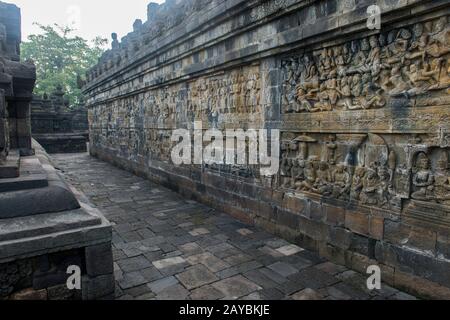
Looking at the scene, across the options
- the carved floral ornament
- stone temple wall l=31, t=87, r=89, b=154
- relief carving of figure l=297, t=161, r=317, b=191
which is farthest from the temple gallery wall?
stone temple wall l=31, t=87, r=89, b=154

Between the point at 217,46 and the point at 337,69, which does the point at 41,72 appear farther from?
the point at 337,69

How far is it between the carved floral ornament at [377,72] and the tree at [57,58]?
31082 millimetres

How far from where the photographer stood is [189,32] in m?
6.84

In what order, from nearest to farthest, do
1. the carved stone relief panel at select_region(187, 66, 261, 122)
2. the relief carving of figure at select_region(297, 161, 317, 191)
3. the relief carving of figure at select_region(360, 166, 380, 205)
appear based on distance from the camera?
the relief carving of figure at select_region(360, 166, 380, 205) < the relief carving of figure at select_region(297, 161, 317, 191) < the carved stone relief panel at select_region(187, 66, 261, 122)

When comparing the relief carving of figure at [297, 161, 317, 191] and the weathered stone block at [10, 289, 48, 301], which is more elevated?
the relief carving of figure at [297, 161, 317, 191]

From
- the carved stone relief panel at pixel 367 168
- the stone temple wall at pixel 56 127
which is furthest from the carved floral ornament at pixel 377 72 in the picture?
the stone temple wall at pixel 56 127

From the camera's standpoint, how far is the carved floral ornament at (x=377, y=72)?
3.05 meters

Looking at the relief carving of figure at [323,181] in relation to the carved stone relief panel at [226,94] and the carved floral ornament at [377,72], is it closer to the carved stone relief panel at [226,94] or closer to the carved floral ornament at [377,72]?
the carved floral ornament at [377,72]

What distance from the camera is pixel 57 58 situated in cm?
3266

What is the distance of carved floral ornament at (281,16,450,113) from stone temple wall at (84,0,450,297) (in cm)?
1

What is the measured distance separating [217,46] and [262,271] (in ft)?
14.5

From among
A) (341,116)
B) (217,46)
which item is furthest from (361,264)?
(217,46)

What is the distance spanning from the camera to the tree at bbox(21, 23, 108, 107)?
31.1m

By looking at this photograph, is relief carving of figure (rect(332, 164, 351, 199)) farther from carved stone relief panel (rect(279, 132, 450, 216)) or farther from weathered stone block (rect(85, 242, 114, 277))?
weathered stone block (rect(85, 242, 114, 277))
